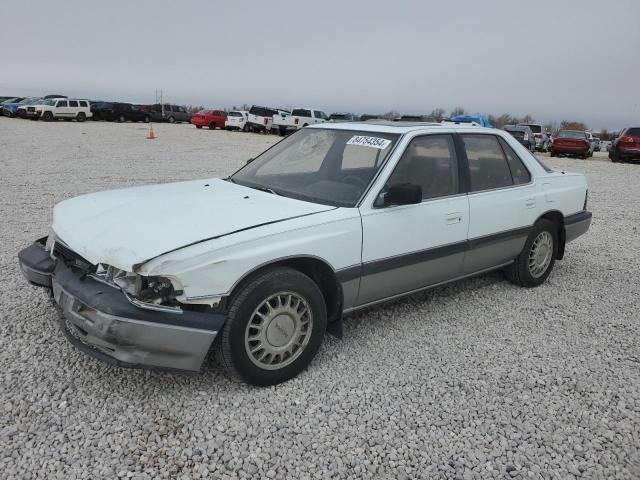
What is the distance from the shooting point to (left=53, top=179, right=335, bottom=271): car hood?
271cm

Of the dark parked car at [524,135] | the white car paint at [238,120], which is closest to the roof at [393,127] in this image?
the dark parked car at [524,135]

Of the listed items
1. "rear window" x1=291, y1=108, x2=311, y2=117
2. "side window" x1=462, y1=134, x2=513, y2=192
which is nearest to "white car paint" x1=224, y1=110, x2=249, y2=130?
"rear window" x1=291, y1=108, x2=311, y2=117

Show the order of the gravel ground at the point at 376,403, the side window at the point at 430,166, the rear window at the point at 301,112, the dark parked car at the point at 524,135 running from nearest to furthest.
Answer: the gravel ground at the point at 376,403
the side window at the point at 430,166
the dark parked car at the point at 524,135
the rear window at the point at 301,112

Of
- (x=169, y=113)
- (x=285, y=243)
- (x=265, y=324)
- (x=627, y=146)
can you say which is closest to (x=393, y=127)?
(x=285, y=243)

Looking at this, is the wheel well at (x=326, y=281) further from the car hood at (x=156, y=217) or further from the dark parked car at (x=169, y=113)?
the dark parked car at (x=169, y=113)

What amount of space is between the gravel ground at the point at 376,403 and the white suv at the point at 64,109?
32431 millimetres

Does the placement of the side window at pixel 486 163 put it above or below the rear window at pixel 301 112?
below

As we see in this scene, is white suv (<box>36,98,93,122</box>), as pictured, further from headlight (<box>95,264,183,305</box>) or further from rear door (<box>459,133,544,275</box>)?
headlight (<box>95,264,183,305</box>)

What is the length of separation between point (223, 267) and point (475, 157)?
259 centimetres

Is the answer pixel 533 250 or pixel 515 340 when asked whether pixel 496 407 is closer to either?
pixel 515 340

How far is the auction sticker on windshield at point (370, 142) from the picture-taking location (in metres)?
3.77

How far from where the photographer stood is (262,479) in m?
2.33

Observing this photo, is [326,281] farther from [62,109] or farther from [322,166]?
[62,109]

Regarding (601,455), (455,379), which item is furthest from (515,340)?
(601,455)
